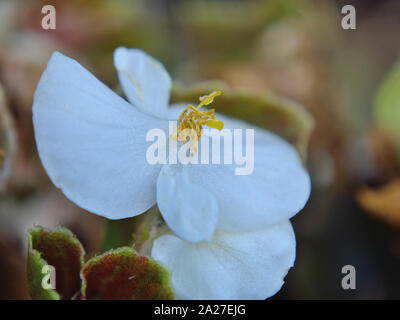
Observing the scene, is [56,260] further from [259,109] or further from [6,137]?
[259,109]

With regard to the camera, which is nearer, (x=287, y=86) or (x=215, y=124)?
(x=215, y=124)

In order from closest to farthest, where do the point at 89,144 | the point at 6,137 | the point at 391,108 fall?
1. the point at 89,144
2. the point at 6,137
3. the point at 391,108

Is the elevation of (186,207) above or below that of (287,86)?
below

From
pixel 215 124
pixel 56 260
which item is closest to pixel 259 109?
pixel 215 124

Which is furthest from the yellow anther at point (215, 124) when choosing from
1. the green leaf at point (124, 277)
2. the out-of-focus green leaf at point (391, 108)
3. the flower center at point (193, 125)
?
the out-of-focus green leaf at point (391, 108)

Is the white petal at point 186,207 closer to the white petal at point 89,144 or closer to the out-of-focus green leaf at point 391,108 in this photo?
the white petal at point 89,144

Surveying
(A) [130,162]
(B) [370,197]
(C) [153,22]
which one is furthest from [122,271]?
(C) [153,22]

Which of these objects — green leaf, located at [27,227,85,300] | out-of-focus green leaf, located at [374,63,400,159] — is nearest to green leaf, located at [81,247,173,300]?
green leaf, located at [27,227,85,300]
